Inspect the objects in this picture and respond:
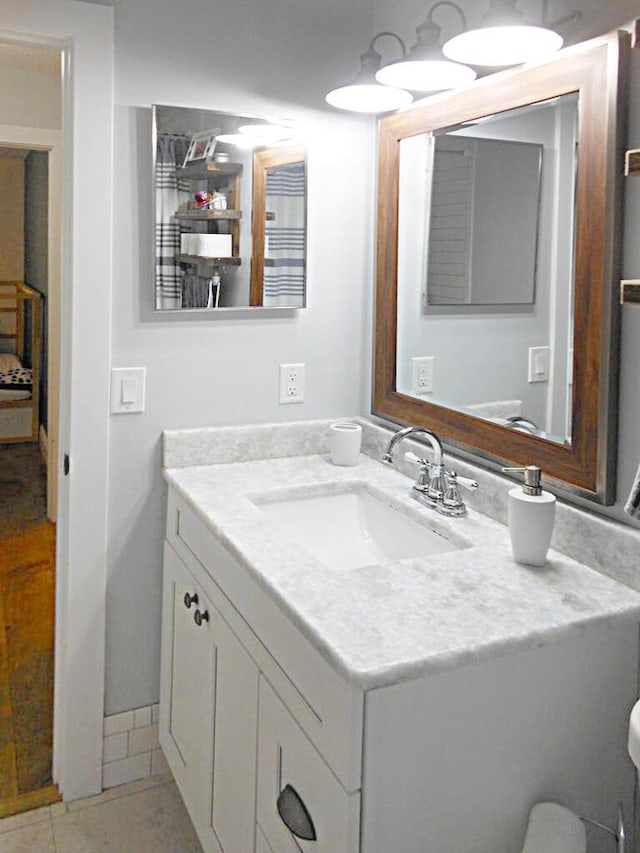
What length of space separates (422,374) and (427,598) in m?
0.88

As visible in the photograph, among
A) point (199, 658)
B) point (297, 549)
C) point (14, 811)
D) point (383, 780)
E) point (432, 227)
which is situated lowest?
point (14, 811)

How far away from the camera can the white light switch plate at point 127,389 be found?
2025 mm

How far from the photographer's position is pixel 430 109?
1911mm

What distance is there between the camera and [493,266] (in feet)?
5.73

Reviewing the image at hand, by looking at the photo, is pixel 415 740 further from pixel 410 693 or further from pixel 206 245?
pixel 206 245

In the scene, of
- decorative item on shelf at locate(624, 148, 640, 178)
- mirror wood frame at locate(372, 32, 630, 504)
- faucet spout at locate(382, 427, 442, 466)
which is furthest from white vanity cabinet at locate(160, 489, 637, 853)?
decorative item on shelf at locate(624, 148, 640, 178)

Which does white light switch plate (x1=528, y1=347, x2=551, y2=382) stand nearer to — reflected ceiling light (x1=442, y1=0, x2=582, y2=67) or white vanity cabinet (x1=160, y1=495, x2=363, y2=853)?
reflected ceiling light (x1=442, y1=0, x2=582, y2=67)

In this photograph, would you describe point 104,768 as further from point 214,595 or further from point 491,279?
point 491,279

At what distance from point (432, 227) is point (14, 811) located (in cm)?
187

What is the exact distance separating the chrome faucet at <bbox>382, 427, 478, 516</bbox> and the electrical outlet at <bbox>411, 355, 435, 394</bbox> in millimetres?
241

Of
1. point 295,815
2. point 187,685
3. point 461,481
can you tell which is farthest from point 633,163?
point 187,685

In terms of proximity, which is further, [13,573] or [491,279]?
[13,573]

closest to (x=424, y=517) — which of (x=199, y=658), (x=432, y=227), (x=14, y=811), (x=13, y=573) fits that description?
(x=199, y=658)

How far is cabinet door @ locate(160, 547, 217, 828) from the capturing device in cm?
174
